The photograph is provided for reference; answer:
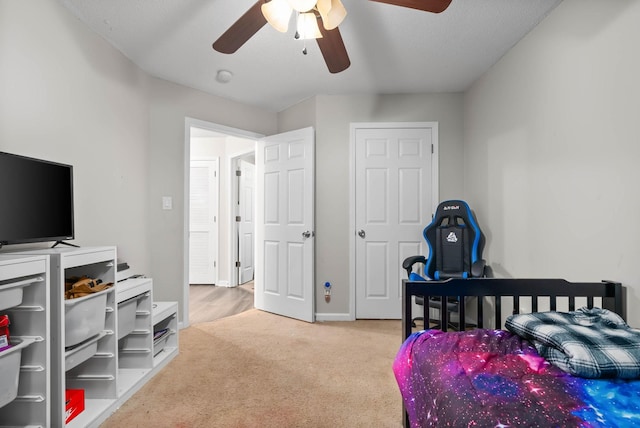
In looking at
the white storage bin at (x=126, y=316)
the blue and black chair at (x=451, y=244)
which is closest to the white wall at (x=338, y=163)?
the blue and black chair at (x=451, y=244)

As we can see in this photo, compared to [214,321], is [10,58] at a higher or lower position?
higher

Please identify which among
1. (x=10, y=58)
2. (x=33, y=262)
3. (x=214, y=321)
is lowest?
(x=214, y=321)

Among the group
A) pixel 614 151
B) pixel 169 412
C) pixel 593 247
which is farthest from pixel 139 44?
pixel 593 247

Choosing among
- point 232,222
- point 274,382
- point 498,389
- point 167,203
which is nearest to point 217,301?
point 232,222

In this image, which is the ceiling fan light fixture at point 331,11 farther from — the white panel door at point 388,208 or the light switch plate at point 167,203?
the light switch plate at point 167,203

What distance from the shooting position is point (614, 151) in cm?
156

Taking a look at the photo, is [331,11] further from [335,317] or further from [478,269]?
[335,317]

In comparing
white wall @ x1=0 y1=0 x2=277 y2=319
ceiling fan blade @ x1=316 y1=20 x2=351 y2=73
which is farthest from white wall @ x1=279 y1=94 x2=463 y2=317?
ceiling fan blade @ x1=316 y1=20 x2=351 y2=73

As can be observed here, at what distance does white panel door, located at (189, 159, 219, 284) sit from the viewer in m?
5.10

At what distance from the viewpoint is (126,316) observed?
2.03m

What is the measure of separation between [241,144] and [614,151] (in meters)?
4.23

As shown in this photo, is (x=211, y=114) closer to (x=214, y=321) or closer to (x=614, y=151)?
(x=214, y=321)

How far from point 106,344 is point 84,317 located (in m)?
0.31

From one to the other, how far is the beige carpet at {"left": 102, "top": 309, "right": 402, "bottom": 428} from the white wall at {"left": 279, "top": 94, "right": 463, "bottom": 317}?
18.8 inches
